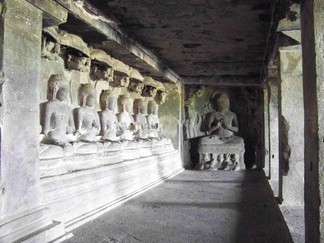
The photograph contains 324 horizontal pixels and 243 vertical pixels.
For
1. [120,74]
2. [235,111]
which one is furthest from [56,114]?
[235,111]

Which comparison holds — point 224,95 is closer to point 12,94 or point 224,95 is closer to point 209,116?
point 209,116

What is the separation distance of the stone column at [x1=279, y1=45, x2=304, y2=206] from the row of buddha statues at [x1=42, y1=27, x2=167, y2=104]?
297 centimetres

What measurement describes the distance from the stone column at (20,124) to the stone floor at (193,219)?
52cm

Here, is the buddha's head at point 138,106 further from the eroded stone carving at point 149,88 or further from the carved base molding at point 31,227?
the carved base molding at point 31,227

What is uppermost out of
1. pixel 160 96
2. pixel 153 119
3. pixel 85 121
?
pixel 160 96

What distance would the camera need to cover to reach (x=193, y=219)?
4.11m

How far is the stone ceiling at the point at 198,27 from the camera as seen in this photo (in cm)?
438

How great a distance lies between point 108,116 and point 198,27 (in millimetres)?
2566

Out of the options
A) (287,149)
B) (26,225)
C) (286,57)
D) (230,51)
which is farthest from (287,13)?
(26,225)

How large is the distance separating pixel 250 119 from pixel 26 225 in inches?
346

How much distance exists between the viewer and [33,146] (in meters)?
3.35

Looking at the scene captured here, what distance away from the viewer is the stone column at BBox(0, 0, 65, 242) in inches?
116

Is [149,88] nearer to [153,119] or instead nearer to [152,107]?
[152,107]

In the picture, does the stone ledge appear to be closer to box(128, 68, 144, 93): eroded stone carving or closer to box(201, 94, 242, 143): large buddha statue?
box(128, 68, 144, 93): eroded stone carving
